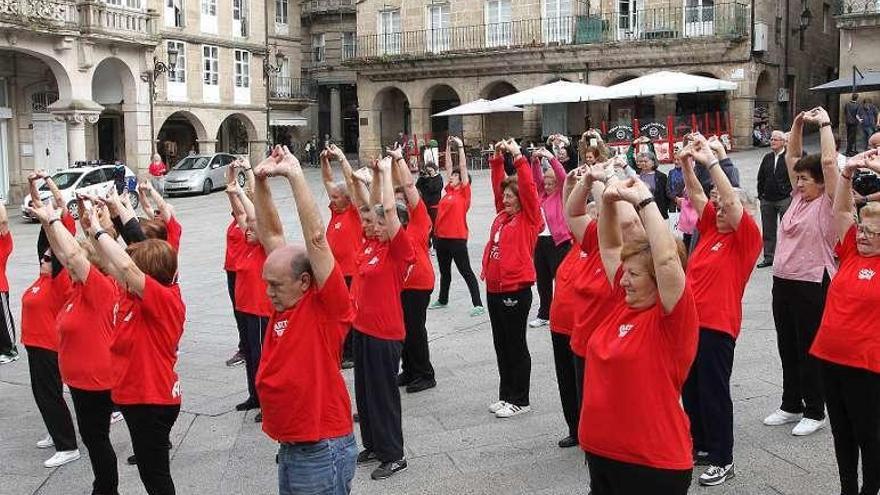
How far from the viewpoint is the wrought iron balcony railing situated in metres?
40.6

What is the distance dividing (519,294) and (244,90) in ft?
105

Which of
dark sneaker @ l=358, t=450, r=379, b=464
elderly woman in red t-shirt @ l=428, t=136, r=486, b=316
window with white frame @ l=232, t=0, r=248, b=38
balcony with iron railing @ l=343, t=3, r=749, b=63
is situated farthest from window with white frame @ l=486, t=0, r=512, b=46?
dark sneaker @ l=358, t=450, r=379, b=464

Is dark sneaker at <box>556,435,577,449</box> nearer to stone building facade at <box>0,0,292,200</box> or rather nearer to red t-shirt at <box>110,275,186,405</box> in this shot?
red t-shirt at <box>110,275,186,405</box>

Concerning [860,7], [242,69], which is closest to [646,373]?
[860,7]

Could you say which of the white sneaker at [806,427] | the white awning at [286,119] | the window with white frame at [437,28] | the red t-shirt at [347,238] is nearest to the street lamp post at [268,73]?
the white awning at [286,119]

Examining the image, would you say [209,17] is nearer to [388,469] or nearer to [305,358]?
[388,469]

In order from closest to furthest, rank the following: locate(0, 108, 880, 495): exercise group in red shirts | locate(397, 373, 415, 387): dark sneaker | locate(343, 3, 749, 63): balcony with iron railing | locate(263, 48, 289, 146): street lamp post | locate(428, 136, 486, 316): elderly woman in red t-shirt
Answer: locate(0, 108, 880, 495): exercise group in red shirts, locate(397, 373, 415, 387): dark sneaker, locate(428, 136, 486, 316): elderly woman in red t-shirt, locate(343, 3, 749, 63): balcony with iron railing, locate(263, 48, 289, 146): street lamp post

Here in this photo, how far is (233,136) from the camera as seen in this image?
40094mm

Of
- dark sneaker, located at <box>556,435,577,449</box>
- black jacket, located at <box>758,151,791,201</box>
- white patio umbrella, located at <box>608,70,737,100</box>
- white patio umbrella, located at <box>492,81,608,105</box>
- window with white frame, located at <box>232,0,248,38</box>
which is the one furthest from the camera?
window with white frame, located at <box>232,0,248,38</box>

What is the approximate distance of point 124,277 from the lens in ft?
14.9

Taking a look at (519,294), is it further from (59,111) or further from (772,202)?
(59,111)

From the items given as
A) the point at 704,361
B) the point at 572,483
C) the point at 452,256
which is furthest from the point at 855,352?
the point at 452,256

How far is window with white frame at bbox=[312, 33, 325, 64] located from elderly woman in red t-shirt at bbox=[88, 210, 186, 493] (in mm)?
40291

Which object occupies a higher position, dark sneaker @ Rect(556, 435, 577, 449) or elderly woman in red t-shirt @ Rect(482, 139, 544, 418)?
elderly woman in red t-shirt @ Rect(482, 139, 544, 418)
